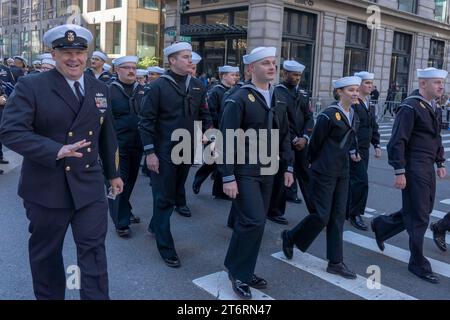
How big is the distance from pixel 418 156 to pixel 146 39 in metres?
33.8

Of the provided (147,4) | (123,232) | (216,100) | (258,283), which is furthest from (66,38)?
(147,4)

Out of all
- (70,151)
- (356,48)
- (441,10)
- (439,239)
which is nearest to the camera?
(70,151)

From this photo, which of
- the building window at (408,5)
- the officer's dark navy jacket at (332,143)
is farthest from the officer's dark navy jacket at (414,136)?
the building window at (408,5)

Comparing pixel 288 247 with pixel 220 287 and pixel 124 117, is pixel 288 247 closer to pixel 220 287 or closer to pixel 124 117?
pixel 220 287

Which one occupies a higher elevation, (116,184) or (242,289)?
(116,184)

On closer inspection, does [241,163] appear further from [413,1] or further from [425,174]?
[413,1]

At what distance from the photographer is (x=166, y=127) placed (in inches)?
201

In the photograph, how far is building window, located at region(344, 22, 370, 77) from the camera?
81.6 feet

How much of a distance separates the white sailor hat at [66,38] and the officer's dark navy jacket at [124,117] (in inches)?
105

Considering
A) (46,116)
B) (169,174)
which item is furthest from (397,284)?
(46,116)

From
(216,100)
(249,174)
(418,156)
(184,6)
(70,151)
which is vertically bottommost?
(249,174)

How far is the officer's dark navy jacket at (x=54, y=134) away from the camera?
3008 mm

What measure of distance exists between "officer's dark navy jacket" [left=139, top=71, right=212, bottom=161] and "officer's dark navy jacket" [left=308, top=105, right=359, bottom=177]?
138cm

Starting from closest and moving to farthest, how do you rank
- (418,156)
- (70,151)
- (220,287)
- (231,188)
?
(70,151)
(231,188)
(220,287)
(418,156)
